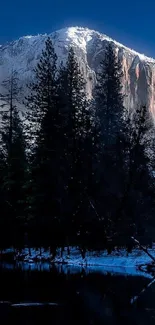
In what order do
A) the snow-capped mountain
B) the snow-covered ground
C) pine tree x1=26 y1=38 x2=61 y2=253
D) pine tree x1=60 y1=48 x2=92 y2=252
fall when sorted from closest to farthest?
the snow-covered ground
pine tree x1=60 y1=48 x2=92 y2=252
pine tree x1=26 y1=38 x2=61 y2=253
the snow-capped mountain

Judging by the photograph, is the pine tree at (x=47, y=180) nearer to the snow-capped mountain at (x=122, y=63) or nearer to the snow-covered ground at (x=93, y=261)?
the snow-covered ground at (x=93, y=261)

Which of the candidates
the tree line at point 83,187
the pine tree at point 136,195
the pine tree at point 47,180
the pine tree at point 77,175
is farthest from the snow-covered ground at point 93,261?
the pine tree at point 136,195

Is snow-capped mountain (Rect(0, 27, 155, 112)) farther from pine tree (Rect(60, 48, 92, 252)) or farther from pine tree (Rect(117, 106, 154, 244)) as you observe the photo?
pine tree (Rect(117, 106, 154, 244))

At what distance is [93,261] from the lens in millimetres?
32250

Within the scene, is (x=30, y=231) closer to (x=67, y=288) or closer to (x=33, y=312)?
(x=67, y=288)

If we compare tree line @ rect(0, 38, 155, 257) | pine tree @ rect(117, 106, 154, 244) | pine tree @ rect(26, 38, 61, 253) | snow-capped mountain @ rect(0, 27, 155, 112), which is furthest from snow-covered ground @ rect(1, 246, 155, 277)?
snow-capped mountain @ rect(0, 27, 155, 112)

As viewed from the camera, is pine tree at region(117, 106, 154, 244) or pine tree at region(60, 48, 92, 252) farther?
pine tree at region(60, 48, 92, 252)

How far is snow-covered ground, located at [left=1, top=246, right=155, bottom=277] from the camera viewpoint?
2944 cm

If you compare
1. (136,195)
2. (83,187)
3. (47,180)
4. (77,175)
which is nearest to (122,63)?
(47,180)

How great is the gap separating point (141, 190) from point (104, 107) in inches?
740

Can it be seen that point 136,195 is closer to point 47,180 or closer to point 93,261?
point 93,261

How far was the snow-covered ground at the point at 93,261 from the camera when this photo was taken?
96.6ft

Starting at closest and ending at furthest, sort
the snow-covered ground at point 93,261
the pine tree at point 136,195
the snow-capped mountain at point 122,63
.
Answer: the snow-covered ground at point 93,261, the pine tree at point 136,195, the snow-capped mountain at point 122,63

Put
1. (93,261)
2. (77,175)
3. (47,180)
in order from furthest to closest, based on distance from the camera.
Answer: (47,180)
(77,175)
(93,261)
